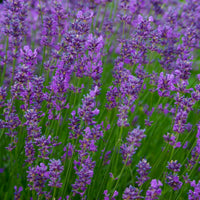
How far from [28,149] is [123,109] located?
67 cm

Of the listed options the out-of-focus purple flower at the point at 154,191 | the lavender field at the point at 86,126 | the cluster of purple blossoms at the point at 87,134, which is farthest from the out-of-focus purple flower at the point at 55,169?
the out-of-focus purple flower at the point at 154,191

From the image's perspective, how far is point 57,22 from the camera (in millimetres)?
2898

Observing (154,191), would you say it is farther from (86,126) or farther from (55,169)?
(86,126)

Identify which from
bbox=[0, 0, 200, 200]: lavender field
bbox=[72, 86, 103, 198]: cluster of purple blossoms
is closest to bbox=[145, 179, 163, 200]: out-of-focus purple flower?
bbox=[0, 0, 200, 200]: lavender field

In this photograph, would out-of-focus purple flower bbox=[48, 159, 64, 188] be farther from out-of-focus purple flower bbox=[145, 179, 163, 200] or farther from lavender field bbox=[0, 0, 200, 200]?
out-of-focus purple flower bbox=[145, 179, 163, 200]

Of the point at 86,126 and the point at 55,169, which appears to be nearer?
the point at 55,169

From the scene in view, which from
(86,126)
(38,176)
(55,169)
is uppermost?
(86,126)

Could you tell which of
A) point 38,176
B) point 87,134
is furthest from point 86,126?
point 38,176

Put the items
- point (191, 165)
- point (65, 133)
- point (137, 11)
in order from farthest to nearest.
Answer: point (137, 11) → point (65, 133) → point (191, 165)

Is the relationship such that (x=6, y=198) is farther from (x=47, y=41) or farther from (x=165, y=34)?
(x=165, y=34)

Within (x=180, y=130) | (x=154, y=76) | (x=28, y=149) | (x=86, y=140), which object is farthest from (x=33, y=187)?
(x=154, y=76)

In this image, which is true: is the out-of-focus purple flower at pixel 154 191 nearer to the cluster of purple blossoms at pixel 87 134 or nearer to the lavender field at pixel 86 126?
the lavender field at pixel 86 126

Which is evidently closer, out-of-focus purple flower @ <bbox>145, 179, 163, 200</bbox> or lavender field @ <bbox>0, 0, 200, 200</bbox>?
out-of-focus purple flower @ <bbox>145, 179, 163, 200</bbox>

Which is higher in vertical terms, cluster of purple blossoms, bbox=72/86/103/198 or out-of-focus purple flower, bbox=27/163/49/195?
cluster of purple blossoms, bbox=72/86/103/198
